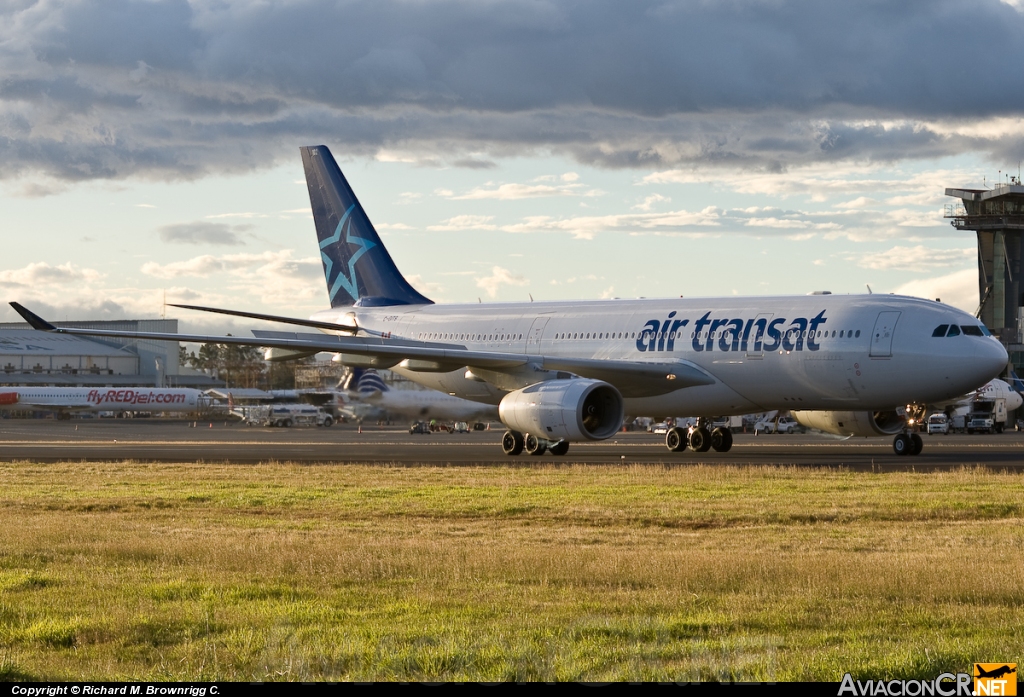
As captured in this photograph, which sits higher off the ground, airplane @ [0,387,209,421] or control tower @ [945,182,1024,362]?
control tower @ [945,182,1024,362]

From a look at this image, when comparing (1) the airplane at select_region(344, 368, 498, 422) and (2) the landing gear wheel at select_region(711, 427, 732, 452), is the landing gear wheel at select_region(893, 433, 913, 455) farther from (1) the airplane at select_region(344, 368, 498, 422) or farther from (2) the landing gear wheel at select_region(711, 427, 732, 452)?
(1) the airplane at select_region(344, 368, 498, 422)

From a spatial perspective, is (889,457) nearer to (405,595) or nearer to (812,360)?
(812,360)

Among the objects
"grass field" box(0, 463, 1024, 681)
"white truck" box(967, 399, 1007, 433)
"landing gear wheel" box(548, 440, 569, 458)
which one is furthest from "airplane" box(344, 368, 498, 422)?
"grass field" box(0, 463, 1024, 681)

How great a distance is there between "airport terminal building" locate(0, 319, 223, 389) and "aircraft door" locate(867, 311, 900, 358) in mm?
134433

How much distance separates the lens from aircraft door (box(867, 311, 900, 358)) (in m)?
30.1

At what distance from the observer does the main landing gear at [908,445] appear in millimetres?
32500

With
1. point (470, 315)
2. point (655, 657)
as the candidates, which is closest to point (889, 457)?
point (470, 315)

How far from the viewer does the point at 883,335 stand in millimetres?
30297

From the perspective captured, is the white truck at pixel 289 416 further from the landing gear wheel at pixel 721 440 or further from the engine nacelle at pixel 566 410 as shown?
the engine nacelle at pixel 566 410

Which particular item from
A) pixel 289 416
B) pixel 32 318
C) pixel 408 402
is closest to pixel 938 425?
pixel 408 402

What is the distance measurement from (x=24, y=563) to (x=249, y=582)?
296 centimetres

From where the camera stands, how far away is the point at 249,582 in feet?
35.9

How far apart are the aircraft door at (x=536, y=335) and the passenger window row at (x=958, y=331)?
12102 mm

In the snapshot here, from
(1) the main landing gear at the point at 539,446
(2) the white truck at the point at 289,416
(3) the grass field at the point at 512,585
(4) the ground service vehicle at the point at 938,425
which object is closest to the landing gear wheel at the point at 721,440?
(1) the main landing gear at the point at 539,446
